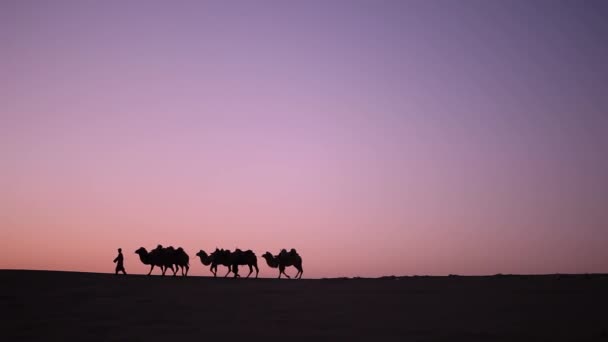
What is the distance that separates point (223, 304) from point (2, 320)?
5.06 metres

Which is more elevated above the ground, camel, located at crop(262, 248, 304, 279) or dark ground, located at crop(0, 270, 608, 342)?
camel, located at crop(262, 248, 304, 279)

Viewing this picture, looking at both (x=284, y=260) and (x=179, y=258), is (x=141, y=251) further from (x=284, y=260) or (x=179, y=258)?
(x=284, y=260)

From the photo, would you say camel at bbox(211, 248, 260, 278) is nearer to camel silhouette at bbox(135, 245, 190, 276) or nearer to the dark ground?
camel silhouette at bbox(135, 245, 190, 276)

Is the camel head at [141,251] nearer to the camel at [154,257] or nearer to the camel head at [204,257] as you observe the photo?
the camel at [154,257]

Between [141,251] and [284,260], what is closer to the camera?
[141,251]

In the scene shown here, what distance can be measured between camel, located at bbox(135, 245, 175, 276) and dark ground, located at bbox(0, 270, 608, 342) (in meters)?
6.37

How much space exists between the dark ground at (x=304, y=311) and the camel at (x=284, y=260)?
10.4m

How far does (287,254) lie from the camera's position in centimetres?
3008

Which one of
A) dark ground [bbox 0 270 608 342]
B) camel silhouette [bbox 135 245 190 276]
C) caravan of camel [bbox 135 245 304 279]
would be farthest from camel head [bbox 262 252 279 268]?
dark ground [bbox 0 270 608 342]

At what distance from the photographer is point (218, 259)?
28641 millimetres

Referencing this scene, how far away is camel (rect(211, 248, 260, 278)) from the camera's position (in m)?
28.4

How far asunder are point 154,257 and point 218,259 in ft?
11.2

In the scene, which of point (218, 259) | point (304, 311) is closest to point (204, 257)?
point (218, 259)

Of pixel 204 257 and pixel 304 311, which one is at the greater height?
pixel 204 257
